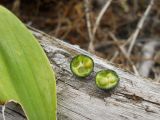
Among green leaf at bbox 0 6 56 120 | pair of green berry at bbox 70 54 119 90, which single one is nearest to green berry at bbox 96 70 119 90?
pair of green berry at bbox 70 54 119 90

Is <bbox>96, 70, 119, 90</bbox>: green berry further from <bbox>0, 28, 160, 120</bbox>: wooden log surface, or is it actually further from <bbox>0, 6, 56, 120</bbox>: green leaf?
<bbox>0, 6, 56, 120</bbox>: green leaf

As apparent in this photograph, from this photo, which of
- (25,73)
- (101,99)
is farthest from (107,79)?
(25,73)

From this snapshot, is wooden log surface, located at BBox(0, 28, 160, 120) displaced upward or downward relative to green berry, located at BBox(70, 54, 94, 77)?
downward

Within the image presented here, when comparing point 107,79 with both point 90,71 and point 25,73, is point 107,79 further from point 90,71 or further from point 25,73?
point 25,73

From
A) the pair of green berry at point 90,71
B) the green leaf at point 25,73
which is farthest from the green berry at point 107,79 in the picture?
the green leaf at point 25,73

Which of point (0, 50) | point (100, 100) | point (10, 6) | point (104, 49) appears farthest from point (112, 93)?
point (10, 6)

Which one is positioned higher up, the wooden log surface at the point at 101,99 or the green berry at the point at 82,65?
the green berry at the point at 82,65

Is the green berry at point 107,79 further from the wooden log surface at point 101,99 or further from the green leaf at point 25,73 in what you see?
the green leaf at point 25,73
